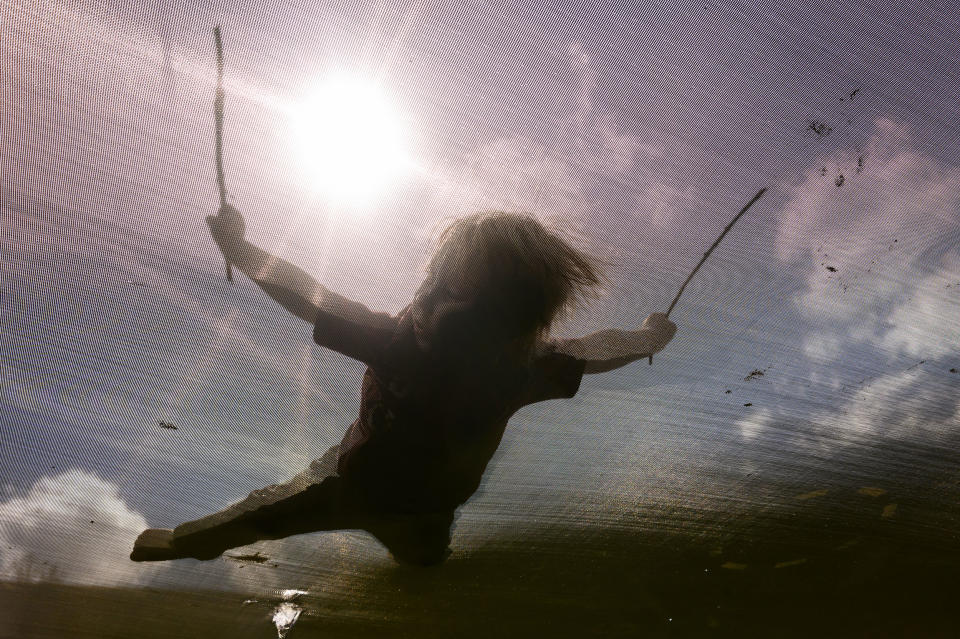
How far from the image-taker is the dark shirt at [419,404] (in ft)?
2.59

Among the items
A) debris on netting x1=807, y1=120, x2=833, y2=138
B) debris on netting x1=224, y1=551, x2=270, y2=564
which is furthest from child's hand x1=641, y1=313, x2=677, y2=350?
debris on netting x1=224, y1=551, x2=270, y2=564

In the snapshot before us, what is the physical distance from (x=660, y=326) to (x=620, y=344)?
96 mm

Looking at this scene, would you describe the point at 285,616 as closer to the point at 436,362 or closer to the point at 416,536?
the point at 416,536

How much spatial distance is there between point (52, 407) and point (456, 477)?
76 cm

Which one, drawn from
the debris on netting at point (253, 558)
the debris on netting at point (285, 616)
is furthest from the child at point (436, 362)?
the debris on netting at point (285, 616)

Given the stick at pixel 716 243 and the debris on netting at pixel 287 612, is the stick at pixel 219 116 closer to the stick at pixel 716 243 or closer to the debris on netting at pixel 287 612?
the stick at pixel 716 243

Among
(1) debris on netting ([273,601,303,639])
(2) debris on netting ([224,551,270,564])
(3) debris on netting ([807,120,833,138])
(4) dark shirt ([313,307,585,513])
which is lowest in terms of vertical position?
(1) debris on netting ([273,601,303,639])

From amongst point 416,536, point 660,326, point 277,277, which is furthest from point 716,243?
point 416,536

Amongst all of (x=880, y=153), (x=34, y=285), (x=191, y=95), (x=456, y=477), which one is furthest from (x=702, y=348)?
(x=34, y=285)

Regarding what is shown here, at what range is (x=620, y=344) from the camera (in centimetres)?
97

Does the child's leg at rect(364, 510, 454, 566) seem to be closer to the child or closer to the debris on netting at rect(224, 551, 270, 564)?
the child

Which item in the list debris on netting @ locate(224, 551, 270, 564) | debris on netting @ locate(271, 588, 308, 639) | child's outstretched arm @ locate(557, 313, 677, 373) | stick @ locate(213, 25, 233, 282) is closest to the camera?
stick @ locate(213, 25, 233, 282)

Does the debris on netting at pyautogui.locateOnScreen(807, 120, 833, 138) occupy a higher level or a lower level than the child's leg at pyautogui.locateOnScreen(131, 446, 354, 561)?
higher

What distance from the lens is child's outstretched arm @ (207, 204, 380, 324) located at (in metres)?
0.72
